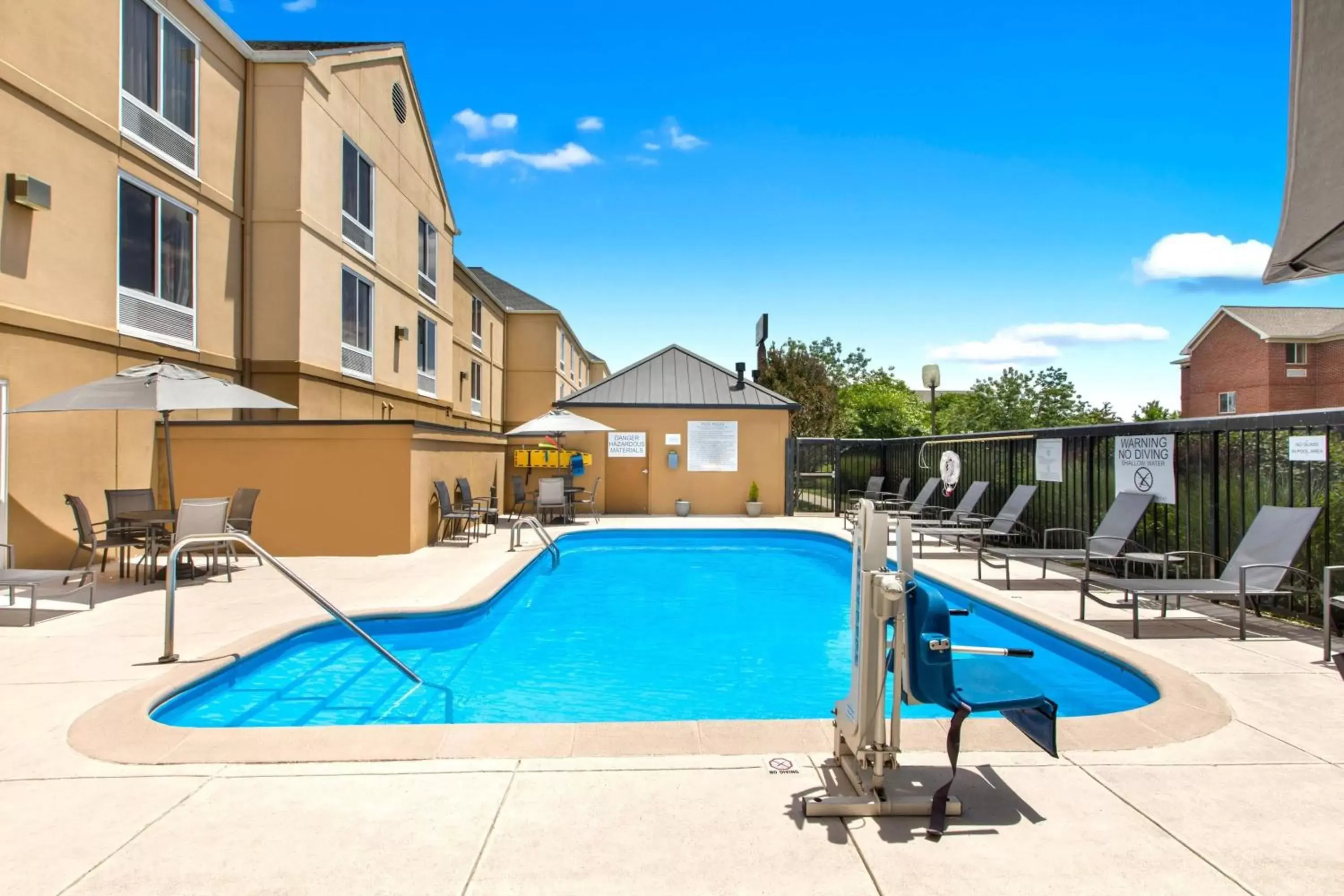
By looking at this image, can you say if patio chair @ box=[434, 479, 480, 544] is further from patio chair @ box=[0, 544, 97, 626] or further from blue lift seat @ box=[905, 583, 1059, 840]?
blue lift seat @ box=[905, 583, 1059, 840]

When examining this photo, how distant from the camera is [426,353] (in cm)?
1930

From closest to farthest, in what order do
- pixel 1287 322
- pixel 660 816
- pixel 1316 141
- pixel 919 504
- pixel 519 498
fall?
1. pixel 1316 141
2. pixel 660 816
3. pixel 919 504
4. pixel 519 498
5. pixel 1287 322

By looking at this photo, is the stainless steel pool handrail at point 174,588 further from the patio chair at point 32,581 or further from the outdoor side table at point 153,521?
the outdoor side table at point 153,521

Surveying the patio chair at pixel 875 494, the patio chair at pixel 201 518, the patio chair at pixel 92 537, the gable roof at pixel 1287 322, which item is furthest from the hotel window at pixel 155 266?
the gable roof at pixel 1287 322

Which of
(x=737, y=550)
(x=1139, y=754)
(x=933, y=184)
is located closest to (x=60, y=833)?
(x=1139, y=754)

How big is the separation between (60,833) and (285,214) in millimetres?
11563

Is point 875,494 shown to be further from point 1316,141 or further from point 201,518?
point 1316,141

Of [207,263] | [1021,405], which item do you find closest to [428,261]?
[207,263]

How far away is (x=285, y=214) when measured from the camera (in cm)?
1223

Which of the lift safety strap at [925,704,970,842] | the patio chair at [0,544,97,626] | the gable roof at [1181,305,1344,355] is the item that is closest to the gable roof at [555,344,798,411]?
the patio chair at [0,544,97,626]

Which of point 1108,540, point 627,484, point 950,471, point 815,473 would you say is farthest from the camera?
point 815,473

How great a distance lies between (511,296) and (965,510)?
23.0 meters

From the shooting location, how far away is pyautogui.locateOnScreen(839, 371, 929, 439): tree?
1155 inches

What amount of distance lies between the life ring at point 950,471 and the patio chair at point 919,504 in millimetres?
179
